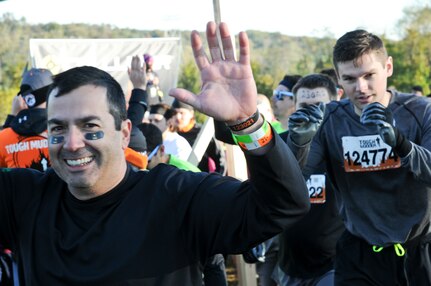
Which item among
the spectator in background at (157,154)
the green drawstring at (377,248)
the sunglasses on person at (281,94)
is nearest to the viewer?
the green drawstring at (377,248)

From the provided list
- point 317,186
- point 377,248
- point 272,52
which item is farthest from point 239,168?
point 272,52

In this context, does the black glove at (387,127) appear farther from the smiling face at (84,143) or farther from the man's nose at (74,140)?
the man's nose at (74,140)

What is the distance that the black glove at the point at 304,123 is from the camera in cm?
379

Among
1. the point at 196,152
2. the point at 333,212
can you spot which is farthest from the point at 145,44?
the point at 333,212

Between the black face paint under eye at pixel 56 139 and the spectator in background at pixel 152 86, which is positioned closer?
the black face paint under eye at pixel 56 139

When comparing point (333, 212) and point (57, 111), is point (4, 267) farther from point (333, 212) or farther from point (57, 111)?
point (333, 212)

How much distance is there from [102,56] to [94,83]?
31.8 ft

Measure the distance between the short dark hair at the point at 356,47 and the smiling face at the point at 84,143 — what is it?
221cm

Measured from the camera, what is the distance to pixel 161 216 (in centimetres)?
282

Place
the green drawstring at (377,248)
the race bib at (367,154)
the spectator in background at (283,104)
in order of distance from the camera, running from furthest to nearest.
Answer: the spectator in background at (283,104), the green drawstring at (377,248), the race bib at (367,154)

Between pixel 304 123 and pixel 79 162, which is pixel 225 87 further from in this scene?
pixel 304 123

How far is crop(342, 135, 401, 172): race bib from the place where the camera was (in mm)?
4602

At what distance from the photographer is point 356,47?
15.6ft

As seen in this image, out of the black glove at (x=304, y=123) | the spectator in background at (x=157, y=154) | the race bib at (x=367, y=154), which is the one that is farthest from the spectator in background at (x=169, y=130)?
the black glove at (x=304, y=123)
